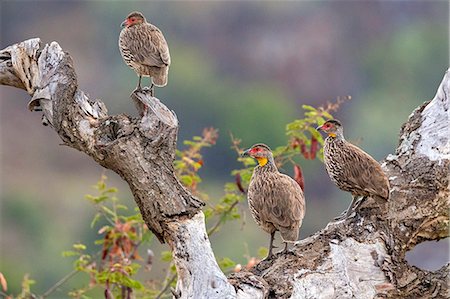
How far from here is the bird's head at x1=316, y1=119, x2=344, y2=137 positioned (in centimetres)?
784

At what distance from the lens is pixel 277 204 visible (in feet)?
23.9

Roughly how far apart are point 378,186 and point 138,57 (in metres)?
1.97

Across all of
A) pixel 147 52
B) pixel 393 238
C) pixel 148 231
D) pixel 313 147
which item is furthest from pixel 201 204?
pixel 148 231

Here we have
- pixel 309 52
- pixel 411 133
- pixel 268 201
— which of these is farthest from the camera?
pixel 309 52

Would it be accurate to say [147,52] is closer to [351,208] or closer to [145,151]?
[145,151]

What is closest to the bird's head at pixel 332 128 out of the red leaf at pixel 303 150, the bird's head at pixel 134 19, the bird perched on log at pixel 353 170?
the bird perched on log at pixel 353 170

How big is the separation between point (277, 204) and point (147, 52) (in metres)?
1.52

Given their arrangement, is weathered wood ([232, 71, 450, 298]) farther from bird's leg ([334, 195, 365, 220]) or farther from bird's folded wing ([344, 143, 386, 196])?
bird's folded wing ([344, 143, 386, 196])

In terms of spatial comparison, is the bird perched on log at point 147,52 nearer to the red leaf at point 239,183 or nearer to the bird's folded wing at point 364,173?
the red leaf at point 239,183

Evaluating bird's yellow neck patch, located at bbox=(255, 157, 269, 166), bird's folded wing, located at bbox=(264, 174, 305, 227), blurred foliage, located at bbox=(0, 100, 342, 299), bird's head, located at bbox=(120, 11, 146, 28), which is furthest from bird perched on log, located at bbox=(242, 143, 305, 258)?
bird's head, located at bbox=(120, 11, 146, 28)

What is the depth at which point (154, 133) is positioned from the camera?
271 inches

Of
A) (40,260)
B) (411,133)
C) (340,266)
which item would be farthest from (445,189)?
(40,260)

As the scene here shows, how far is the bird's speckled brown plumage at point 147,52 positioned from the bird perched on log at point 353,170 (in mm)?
1267

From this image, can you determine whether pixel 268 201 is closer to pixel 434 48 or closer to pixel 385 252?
pixel 385 252
